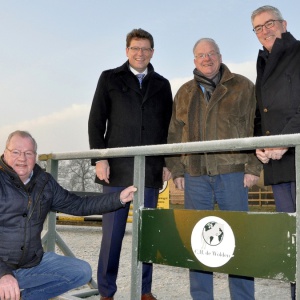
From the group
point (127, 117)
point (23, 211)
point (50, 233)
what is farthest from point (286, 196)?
point (50, 233)

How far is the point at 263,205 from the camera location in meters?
23.1

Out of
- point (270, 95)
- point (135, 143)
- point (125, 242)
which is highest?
point (270, 95)

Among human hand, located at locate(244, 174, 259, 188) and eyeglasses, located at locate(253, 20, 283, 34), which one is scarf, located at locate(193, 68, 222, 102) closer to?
eyeglasses, located at locate(253, 20, 283, 34)

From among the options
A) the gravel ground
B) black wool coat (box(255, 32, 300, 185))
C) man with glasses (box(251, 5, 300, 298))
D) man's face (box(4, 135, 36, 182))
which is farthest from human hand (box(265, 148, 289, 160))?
the gravel ground

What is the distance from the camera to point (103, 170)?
3428mm

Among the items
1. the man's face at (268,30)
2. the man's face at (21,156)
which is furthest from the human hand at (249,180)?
the man's face at (21,156)

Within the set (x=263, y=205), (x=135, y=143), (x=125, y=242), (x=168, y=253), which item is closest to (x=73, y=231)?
(x=125, y=242)

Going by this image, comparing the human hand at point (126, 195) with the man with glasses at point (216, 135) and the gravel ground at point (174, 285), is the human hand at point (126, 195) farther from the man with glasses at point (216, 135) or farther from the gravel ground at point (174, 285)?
the gravel ground at point (174, 285)

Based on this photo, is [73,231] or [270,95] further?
[73,231]

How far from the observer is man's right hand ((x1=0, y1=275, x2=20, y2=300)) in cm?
259

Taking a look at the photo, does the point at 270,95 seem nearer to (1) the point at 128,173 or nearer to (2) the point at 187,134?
(2) the point at 187,134

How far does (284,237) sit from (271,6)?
160 cm

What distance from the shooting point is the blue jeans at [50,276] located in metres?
3.01

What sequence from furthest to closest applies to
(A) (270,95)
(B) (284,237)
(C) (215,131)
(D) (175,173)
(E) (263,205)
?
(E) (263,205)
(D) (175,173)
(C) (215,131)
(A) (270,95)
(B) (284,237)
